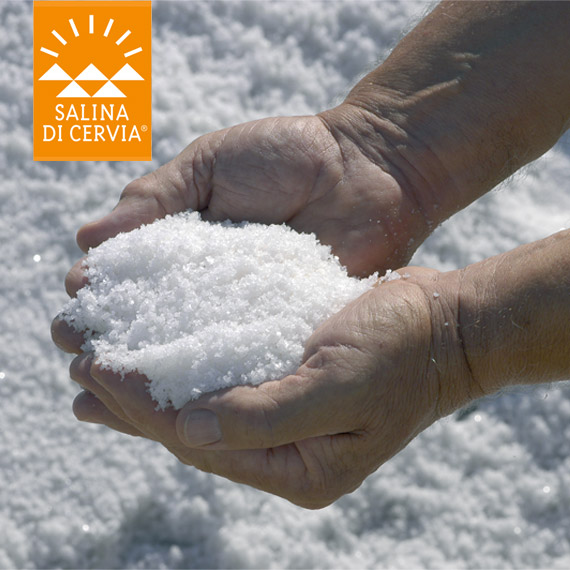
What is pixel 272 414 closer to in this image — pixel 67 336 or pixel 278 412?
pixel 278 412

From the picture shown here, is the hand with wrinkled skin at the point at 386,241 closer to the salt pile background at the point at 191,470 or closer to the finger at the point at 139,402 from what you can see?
the finger at the point at 139,402

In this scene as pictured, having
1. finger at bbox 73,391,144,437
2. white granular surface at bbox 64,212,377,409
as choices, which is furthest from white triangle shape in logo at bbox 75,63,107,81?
finger at bbox 73,391,144,437

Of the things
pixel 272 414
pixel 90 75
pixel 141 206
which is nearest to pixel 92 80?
pixel 90 75

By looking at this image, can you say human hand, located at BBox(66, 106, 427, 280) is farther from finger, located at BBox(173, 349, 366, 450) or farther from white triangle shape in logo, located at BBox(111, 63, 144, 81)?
white triangle shape in logo, located at BBox(111, 63, 144, 81)

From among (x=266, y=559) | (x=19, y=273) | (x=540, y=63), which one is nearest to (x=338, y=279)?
(x=540, y=63)

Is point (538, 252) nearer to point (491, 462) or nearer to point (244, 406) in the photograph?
point (244, 406)

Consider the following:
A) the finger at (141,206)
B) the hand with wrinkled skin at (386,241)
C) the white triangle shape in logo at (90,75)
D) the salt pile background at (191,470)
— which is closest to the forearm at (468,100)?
the hand with wrinkled skin at (386,241)

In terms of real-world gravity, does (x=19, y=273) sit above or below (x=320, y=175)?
below

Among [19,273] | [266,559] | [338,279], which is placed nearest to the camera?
[338,279]
